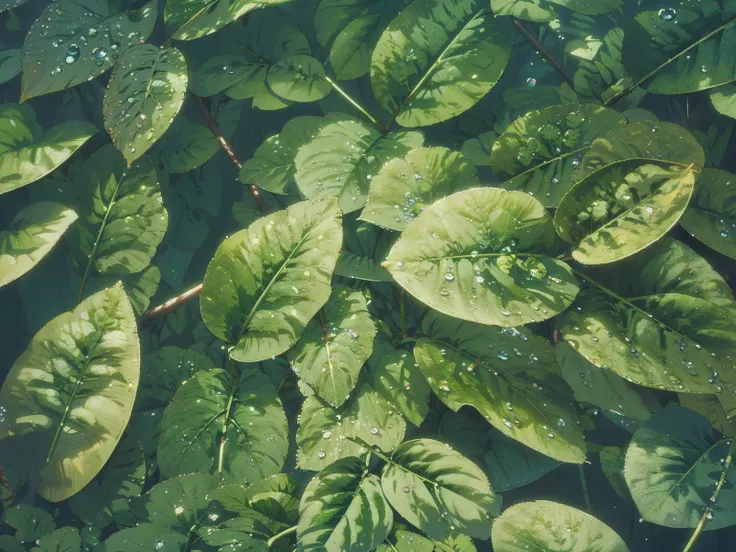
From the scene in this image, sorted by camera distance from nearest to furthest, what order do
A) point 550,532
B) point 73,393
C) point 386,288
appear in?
point 550,532
point 73,393
point 386,288

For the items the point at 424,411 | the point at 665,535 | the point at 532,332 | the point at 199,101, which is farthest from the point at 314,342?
the point at 665,535

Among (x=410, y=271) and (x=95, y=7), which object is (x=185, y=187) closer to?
(x=95, y=7)

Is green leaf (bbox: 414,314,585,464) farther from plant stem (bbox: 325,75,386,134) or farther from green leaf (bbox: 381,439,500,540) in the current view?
plant stem (bbox: 325,75,386,134)

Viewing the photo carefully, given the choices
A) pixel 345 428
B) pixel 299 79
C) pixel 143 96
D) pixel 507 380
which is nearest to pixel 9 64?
pixel 143 96

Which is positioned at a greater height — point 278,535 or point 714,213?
point 714,213

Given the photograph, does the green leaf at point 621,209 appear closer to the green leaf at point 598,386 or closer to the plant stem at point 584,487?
the green leaf at point 598,386

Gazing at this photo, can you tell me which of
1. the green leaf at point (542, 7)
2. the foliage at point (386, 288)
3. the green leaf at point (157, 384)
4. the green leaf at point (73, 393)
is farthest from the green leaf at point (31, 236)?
the green leaf at point (542, 7)

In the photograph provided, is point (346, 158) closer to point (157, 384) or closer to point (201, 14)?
point (201, 14)
